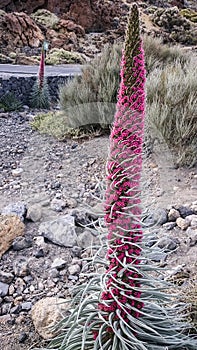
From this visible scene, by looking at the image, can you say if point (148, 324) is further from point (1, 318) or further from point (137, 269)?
point (1, 318)

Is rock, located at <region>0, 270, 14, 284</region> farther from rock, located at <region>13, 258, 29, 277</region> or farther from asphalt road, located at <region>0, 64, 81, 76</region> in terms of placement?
asphalt road, located at <region>0, 64, 81, 76</region>

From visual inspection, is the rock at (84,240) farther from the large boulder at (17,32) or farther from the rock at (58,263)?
the large boulder at (17,32)

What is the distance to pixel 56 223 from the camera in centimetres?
348

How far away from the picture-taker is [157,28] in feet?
70.7

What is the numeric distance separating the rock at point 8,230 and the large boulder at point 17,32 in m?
13.0

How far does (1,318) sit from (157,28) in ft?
67.7

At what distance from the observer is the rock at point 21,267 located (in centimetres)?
297

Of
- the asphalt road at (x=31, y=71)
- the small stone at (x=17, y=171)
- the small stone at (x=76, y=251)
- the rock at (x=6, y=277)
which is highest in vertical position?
the rock at (x=6, y=277)

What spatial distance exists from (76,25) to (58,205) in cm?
1613

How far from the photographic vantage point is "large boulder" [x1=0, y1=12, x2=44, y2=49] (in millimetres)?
15759

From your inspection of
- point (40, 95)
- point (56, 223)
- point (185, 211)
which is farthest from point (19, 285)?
point (40, 95)

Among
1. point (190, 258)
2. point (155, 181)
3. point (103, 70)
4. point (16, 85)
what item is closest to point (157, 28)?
point (16, 85)

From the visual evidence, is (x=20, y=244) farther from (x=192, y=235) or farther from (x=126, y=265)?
(x=126, y=265)

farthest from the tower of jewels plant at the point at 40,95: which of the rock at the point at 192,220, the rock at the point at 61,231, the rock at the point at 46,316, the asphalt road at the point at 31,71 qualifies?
the rock at the point at 46,316
